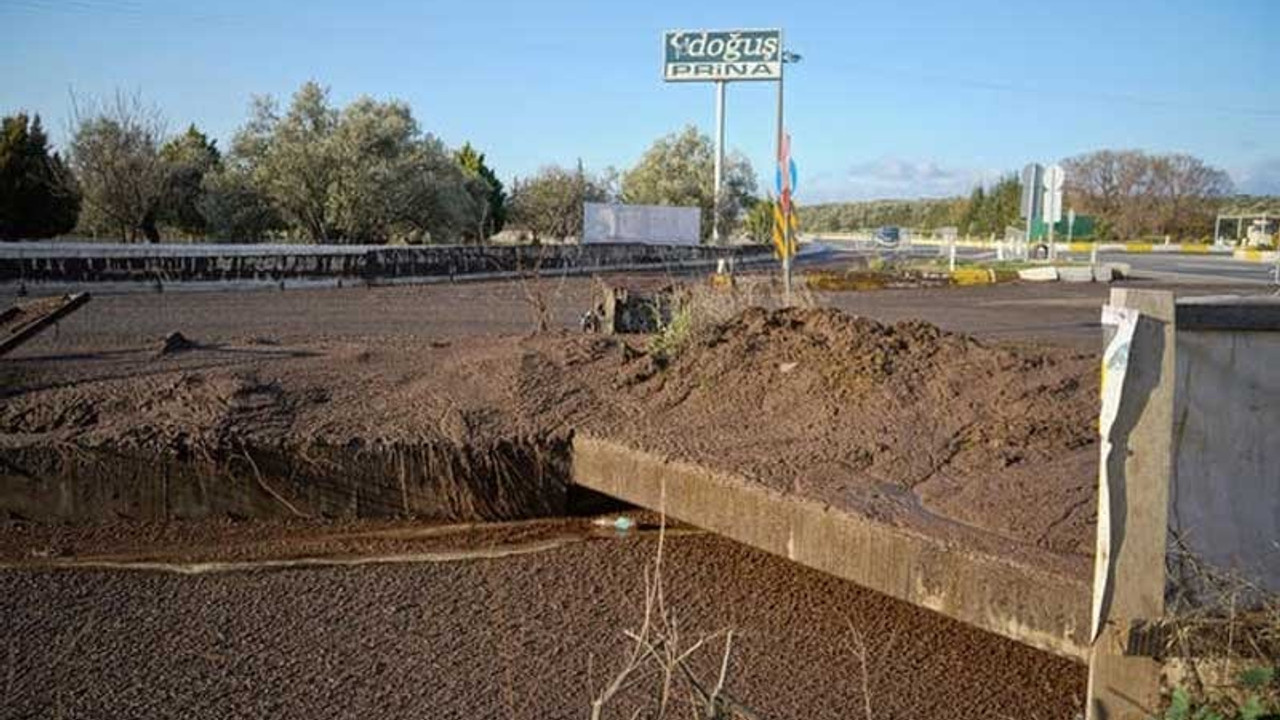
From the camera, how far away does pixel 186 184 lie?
1608 inches

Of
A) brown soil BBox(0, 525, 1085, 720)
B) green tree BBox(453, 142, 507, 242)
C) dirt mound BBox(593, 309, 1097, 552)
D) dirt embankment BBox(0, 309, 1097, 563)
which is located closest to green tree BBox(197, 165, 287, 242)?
green tree BBox(453, 142, 507, 242)

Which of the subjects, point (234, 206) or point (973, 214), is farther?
point (973, 214)

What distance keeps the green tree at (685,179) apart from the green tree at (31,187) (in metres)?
28.6

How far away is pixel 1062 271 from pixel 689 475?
26135 millimetres

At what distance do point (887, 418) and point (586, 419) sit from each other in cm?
187

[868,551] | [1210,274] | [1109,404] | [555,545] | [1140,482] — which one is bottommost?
[1210,274]

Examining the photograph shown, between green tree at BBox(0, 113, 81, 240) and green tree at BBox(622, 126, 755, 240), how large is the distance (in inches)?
1124

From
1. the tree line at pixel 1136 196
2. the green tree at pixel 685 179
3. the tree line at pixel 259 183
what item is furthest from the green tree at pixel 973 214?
the tree line at pixel 259 183

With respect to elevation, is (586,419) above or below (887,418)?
below

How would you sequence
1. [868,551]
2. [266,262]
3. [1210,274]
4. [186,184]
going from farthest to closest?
[186,184]
[1210,274]
[266,262]
[868,551]

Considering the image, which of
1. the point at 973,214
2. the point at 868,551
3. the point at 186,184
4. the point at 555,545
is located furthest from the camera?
the point at 973,214

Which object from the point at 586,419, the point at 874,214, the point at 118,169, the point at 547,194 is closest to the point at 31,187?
the point at 118,169

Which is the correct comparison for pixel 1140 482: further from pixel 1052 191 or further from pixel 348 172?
pixel 348 172

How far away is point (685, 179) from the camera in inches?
2239
